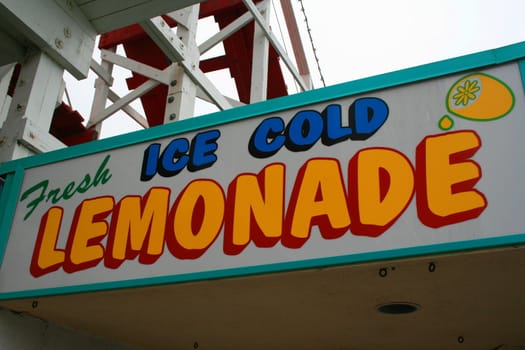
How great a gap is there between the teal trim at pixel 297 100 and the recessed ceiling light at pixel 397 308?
1.14 meters

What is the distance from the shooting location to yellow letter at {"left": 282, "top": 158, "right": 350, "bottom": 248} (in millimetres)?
2916

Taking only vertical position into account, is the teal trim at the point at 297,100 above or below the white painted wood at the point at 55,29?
below

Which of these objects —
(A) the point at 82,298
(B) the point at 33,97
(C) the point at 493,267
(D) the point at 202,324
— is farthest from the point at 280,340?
(B) the point at 33,97

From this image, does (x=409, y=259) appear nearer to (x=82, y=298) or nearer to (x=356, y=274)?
(x=356, y=274)

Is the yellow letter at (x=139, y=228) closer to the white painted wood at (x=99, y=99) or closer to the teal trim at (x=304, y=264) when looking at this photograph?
the teal trim at (x=304, y=264)

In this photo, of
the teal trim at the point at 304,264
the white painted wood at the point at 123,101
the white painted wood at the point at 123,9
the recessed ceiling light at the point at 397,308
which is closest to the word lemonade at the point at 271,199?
the teal trim at the point at 304,264

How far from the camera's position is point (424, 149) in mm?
2893

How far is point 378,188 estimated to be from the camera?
290cm

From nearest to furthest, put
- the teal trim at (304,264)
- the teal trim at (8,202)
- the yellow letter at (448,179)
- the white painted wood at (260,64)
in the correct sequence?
the teal trim at (304,264)
the yellow letter at (448,179)
the teal trim at (8,202)
the white painted wood at (260,64)

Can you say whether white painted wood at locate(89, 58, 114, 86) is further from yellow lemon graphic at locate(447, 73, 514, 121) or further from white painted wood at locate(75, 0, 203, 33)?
yellow lemon graphic at locate(447, 73, 514, 121)

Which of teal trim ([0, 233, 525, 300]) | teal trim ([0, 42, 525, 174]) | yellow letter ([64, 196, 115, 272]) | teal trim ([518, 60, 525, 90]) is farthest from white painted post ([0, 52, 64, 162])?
teal trim ([518, 60, 525, 90])

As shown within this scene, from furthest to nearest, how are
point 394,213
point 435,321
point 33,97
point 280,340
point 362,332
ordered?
point 33,97 → point 280,340 → point 362,332 → point 435,321 → point 394,213

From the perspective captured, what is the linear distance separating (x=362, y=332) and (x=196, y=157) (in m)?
1.44

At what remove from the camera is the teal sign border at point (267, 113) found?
2.69 meters
